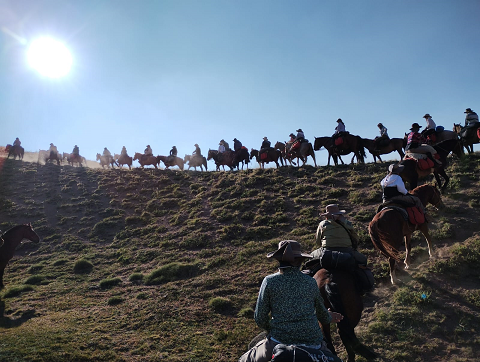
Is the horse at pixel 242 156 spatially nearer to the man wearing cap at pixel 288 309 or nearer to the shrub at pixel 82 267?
the shrub at pixel 82 267

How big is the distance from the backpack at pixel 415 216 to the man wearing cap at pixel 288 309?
585 centimetres

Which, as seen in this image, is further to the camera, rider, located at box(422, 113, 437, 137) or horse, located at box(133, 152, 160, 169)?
horse, located at box(133, 152, 160, 169)

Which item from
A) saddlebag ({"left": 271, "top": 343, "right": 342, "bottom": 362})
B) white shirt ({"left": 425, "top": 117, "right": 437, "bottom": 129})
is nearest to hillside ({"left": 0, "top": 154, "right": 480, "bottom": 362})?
white shirt ({"left": 425, "top": 117, "right": 437, "bottom": 129})

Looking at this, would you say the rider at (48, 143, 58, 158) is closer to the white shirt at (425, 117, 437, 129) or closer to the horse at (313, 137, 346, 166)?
the horse at (313, 137, 346, 166)

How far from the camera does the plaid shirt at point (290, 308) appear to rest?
11.9ft

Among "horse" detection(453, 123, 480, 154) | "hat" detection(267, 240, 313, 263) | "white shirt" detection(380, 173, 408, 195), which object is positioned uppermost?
"horse" detection(453, 123, 480, 154)

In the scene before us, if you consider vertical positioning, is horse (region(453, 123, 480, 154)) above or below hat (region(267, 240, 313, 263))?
above

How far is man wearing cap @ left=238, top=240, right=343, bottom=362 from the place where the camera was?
11.9ft

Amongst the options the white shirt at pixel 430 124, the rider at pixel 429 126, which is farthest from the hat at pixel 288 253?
the white shirt at pixel 430 124

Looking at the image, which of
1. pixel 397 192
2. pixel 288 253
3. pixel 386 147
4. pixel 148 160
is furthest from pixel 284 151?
pixel 288 253

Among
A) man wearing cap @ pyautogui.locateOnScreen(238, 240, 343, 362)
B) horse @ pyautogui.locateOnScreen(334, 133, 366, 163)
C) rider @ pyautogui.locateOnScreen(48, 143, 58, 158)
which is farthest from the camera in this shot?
rider @ pyautogui.locateOnScreen(48, 143, 58, 158)

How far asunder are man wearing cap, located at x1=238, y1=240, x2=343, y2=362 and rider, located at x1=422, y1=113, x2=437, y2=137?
18.0m

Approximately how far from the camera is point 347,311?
557cm

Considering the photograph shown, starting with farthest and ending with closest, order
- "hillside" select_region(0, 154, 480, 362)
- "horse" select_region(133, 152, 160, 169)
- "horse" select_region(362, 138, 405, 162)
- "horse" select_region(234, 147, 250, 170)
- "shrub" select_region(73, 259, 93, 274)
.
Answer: "horse" select_region(133, 152, 160, 169), "horse" select_region(234, 147, 250, 170), "horse" select_region(362, 138, 405, 162), "shrub" select_region(73, 259, 93, 274), "hillside" select_region(0, 154, 480, 362)
